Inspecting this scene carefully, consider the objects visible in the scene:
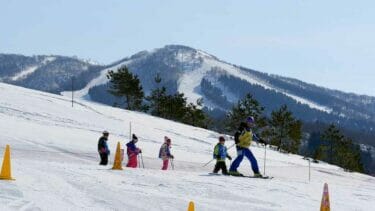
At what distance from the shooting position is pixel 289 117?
8962 cm

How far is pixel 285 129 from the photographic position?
90625 millimetres

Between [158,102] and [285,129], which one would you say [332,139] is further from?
[158,102]

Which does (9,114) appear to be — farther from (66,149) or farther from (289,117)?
(289,117)

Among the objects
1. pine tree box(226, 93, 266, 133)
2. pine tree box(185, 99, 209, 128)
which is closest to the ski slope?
pine tree box(226, 93, 266, 133)

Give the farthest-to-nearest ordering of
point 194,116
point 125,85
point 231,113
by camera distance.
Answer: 1. point 194,116
2. point 231,113
3. point 125,85

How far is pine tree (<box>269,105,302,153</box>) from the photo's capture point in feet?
293

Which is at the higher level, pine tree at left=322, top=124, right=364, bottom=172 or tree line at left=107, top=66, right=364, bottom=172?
tree line at left=107, top=66, right=364, bottom=172

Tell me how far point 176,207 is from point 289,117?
7952 centimetres

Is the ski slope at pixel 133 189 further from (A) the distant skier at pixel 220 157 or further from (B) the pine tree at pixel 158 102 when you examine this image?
(B) the pine tree at pixel 158 102

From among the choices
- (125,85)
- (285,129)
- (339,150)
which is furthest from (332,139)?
(125,85)

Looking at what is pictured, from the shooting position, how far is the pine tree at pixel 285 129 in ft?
293

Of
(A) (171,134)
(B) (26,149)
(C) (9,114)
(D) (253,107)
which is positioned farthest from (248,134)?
(D) (253,107)

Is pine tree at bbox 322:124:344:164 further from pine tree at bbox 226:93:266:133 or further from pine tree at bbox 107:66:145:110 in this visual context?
pine tree at bbox 107:66:145:110

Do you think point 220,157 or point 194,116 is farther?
point 194,116
